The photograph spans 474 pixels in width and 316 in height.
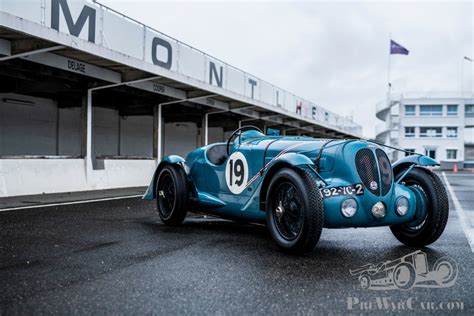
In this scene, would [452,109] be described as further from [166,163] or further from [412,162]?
[412,162]

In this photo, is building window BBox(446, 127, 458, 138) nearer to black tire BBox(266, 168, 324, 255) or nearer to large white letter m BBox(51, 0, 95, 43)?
large white letter m BBox(51, 0, 95, 43)

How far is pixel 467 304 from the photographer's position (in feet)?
10.9

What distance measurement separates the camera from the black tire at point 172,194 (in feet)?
22.1

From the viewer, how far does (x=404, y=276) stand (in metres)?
4.13

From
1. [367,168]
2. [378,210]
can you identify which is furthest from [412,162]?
[378,210]

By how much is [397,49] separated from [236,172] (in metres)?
52.6

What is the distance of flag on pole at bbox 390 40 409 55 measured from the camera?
177 ft

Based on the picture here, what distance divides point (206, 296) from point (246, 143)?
3106 mm

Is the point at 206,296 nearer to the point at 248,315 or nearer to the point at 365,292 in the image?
the point at 248,315

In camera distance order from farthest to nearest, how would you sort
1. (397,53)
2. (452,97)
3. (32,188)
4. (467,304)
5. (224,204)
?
(452,97), (397,53), (32,188), (224,204), (467,304)

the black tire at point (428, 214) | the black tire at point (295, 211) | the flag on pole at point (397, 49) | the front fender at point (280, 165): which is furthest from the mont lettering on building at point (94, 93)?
the flag on pole at point (397, 49)

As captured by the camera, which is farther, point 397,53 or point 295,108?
point 397,53

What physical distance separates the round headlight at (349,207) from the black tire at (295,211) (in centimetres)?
32

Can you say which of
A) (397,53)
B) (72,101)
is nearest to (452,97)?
(397,53)
